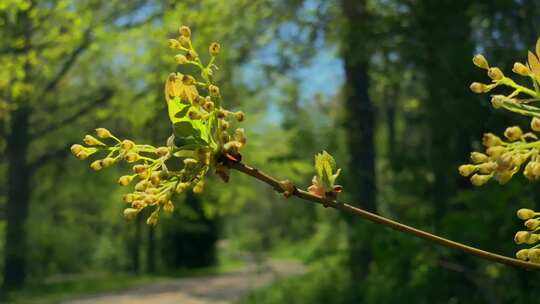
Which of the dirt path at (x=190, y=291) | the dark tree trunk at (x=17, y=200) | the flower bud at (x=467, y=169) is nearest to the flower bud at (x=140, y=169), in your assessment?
the flower bud at (x=467, y=169)

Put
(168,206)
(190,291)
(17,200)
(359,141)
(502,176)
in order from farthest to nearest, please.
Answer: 1. (17,200)
2. (190,291)
3. (359,141)
4. (168,206)
5. (502,176)

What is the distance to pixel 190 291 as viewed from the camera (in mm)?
15500

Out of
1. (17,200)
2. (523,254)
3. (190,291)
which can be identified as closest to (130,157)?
(523,254)

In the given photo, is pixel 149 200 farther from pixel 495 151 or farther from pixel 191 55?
pixel 495 151

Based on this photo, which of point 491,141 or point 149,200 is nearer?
point 491,141

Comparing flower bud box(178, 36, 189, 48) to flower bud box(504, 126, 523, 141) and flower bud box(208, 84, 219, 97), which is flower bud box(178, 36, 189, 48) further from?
flower bud box(504, 126, 523, 141)

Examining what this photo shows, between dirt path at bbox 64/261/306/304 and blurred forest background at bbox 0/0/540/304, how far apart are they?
1030 millimetres

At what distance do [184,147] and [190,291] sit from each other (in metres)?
14.9

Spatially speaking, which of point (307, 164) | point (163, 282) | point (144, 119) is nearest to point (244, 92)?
point (144, 119)

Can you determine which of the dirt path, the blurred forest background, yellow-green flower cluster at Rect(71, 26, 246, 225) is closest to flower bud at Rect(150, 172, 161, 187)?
yellow-green flower cluster at Rect(71, 26, 246, 225)

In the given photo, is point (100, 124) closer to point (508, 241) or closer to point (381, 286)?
point (381, 286)

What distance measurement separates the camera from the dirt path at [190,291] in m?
13.6

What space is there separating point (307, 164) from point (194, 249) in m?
15.7

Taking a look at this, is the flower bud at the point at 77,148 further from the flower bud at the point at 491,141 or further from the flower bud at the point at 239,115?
the flower bud at the point at 491,141
